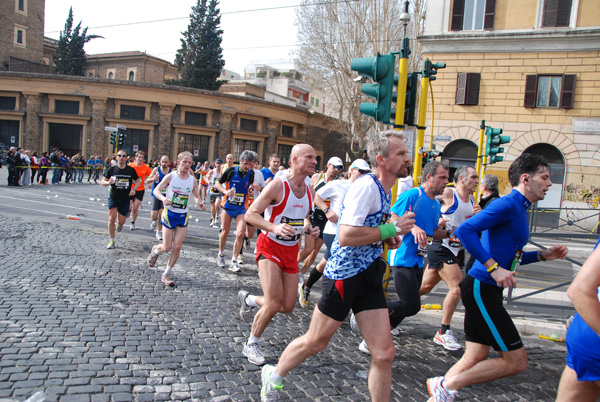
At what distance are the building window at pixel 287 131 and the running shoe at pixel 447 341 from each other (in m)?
41.0

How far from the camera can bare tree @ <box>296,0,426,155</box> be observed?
28.7 m

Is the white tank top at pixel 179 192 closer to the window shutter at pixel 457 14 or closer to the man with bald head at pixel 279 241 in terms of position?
the man with bald head at pixel 279 241

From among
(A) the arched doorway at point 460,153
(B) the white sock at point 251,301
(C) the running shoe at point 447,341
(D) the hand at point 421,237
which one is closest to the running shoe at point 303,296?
(B) the white sock at point 251,301

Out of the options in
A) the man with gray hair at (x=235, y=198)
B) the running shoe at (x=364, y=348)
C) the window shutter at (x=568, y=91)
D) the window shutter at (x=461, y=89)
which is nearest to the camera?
the running shoe at (x=364, y=348)

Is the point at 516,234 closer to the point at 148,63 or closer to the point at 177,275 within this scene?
the point at 177,275

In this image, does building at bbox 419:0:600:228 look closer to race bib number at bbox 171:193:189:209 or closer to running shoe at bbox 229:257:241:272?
running shoe at bbox 229:257:241:272

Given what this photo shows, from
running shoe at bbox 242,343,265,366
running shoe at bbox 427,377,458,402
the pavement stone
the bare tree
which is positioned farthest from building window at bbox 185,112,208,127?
running shoe at bbox 427,377,458,402

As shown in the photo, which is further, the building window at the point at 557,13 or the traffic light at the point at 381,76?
the building window at the point at 557,13

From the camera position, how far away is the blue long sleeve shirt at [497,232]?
3.36 meters

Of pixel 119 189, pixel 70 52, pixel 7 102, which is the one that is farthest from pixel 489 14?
pixel 70 52

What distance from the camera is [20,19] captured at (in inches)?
2186

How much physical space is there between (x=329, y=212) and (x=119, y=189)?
5.15 metres

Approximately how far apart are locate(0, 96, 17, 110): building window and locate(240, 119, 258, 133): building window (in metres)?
19.9

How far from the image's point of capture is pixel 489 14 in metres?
→ 22.3
